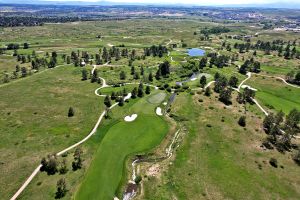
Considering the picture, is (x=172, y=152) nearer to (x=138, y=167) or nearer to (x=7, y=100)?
(x=138, y=167)

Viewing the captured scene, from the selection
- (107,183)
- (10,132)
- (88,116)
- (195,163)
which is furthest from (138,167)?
(10,132)

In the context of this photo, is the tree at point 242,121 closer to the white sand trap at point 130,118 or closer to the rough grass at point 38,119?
the white sand trap at point 130,118

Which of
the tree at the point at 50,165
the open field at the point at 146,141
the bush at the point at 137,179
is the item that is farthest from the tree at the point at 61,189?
the bush at the point at 137,179

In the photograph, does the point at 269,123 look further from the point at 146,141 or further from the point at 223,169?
the point at 146,141

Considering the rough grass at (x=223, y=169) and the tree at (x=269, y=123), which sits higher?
the tree at (x=269, y=123)

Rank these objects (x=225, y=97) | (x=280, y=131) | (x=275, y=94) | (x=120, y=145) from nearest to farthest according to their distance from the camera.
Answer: (x=120, y=145)
(x=280, y=131)
(x=225, y=97)
(x=275, y=94)

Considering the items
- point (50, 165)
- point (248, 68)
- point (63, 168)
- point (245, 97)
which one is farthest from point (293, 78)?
point (50, 165)
